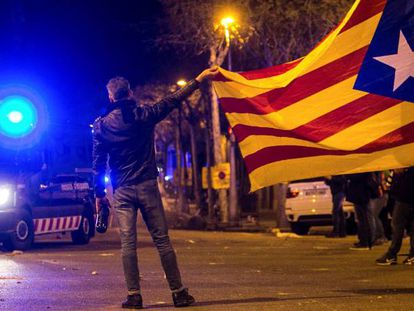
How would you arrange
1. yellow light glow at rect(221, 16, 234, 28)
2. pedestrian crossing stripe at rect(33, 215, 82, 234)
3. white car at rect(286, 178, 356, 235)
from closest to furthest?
pedestrian crossing stripe at rect(33, 215, 82, 234) < white car at rect(286, 178, 356, 235) < yellow light glow at rect(221, 16, 234, 28)

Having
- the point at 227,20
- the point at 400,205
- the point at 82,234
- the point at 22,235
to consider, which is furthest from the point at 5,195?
the point at 227,20

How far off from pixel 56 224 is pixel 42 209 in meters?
0.60

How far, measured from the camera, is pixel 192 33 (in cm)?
2983

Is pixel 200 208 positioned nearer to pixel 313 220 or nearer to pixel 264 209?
pixel 264 209

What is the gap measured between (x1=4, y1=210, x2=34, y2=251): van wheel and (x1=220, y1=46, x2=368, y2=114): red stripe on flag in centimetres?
798

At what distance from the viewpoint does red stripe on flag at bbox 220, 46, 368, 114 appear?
30.1ft

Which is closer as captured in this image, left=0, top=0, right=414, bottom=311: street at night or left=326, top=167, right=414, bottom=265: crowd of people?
left=0, top=0, right=414, bottom=311: street at night

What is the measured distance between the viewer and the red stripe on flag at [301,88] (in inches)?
361

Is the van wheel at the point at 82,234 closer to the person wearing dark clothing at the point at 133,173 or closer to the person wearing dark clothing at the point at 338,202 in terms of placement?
the person wearing dark clothing at the point at 338,202

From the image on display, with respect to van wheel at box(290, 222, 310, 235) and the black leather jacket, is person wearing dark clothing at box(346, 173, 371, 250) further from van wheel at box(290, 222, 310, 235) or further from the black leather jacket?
the black leather jacket

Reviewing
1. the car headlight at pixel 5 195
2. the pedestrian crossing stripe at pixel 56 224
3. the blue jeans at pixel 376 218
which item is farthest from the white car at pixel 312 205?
the car headlight at pixel 5 195

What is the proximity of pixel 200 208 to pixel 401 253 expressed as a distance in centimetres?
2165

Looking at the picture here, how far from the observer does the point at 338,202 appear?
20.2 metres

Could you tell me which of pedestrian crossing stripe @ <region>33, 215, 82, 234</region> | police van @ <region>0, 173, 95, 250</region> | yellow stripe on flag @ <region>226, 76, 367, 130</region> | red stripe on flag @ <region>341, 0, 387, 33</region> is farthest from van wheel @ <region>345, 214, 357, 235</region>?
red stripe on flag @ <region>341, 0, 387, 33</region>
